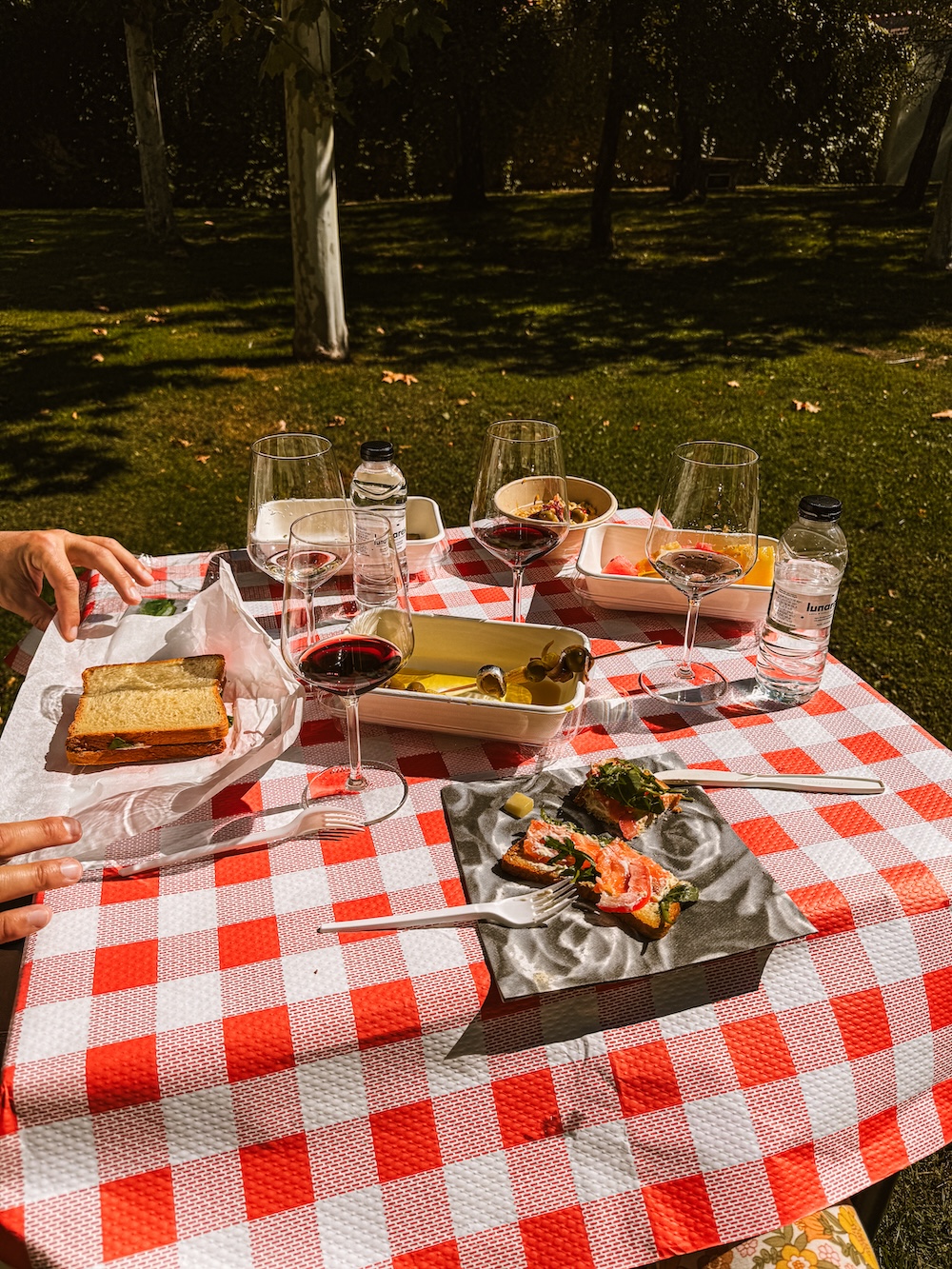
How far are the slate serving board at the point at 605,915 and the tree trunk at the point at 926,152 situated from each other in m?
13.8

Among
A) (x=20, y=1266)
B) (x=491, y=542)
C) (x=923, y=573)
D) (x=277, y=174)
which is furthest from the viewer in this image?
(x=277, y=174)

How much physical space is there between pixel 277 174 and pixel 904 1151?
15919 millimetres

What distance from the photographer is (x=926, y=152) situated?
42.7 feet

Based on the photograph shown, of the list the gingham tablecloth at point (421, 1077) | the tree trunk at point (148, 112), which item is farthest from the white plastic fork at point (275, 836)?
the tree trunk at point (148, 112)

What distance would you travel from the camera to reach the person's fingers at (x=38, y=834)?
115 centimetres

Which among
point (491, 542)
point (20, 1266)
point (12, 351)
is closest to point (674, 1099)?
point (20, 1266)

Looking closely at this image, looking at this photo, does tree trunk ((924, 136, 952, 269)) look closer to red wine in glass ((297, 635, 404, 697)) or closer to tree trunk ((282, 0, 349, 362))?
tree trunk ((282, 0, 349, 362))

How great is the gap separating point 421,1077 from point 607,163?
10.9 m

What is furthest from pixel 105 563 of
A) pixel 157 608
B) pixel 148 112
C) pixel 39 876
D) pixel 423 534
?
pixel 148 112

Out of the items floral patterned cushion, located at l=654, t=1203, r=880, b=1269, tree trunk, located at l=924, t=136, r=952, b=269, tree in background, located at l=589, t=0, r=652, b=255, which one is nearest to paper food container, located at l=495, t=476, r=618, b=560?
floral patterned cushion, located at l=654, t=1203, r=880, b=1269

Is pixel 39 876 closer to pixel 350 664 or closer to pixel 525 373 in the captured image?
pixel 350 664

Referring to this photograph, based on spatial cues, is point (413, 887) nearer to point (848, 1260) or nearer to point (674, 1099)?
point (674, 1099)

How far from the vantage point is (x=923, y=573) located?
15.4ft

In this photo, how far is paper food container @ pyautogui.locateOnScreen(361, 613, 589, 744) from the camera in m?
1.41
